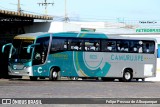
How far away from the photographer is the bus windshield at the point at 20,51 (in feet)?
99.7

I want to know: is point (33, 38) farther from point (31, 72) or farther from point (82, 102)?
point (82, 102)

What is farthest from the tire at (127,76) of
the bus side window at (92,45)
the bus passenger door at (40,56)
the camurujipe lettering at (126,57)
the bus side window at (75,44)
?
the bus passenger door at (40,56)

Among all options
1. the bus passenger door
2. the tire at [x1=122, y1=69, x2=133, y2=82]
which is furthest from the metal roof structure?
the tire at [x1=122, y1=69, x2=133, y2=82]

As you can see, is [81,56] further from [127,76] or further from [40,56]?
[127,76]

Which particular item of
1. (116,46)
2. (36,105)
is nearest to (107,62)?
(116,46)

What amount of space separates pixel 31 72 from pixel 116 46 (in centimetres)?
618

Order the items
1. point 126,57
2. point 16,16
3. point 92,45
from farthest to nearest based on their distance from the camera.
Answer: point 16,16
point 126,57
point 92,45

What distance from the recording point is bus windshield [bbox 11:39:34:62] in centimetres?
3038

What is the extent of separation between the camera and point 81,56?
104 feet

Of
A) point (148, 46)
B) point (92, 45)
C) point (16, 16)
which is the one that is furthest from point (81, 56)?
point (16, 16)

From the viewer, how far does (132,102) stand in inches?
610

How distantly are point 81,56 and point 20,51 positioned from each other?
3999mm

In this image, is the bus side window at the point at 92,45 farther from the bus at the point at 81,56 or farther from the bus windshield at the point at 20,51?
Result: the bus windshield at the point at 20,51

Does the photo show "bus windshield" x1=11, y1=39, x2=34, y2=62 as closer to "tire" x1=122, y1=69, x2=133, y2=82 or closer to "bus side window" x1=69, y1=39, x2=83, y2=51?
"bus side window" x1=69, y1=39, x2=83, y2=51
